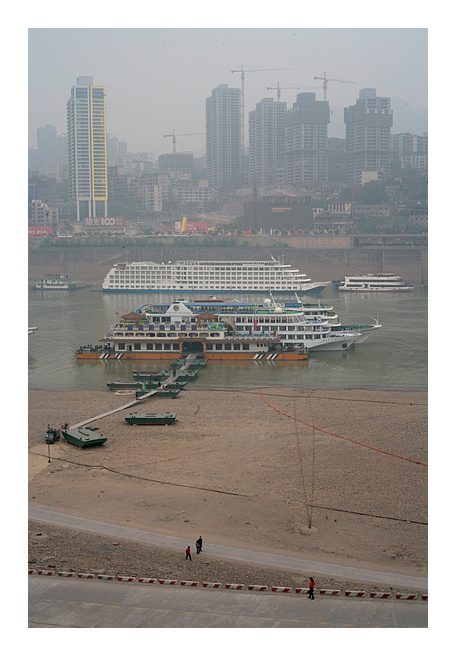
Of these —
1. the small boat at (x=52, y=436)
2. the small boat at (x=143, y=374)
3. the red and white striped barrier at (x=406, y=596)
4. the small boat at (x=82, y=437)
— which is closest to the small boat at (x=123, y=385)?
the small boat at (x=143, y=374)

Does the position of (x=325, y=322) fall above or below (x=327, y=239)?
below

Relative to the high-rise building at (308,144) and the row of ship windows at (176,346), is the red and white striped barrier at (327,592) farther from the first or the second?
the high-rise building at (308,144)

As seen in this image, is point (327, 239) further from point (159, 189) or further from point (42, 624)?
point (42, 624)

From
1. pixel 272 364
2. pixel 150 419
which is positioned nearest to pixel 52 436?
pixel 150 419

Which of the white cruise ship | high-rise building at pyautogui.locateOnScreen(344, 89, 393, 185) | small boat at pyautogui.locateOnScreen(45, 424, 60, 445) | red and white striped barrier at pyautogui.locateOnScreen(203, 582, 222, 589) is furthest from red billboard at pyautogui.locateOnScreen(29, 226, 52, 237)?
red and white striped barrier at pyautogui.locateOnScreen(203, 582, 222, 589)

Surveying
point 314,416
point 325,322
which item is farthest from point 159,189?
point 314,416

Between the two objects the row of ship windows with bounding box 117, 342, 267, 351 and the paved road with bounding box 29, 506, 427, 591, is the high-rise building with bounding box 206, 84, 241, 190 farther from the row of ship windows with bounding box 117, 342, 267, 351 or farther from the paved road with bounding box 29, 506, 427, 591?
the paved road with bounding box 29, 506, 427, 591
